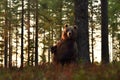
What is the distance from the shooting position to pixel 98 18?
5697cm

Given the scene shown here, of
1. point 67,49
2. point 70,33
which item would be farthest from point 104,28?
point 70,33

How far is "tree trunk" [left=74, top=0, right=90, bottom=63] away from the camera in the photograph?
1386 centimetres

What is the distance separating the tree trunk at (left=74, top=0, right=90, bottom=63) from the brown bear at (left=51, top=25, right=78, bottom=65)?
0.67ft

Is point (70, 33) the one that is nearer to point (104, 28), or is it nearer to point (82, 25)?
point (82, 25)

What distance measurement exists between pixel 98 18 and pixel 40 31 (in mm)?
9736

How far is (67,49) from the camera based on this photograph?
566 inches

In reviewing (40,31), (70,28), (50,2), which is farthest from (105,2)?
(40,31)

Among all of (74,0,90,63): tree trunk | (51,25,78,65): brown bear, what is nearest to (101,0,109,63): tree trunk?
(51,25,78,65): brown bear

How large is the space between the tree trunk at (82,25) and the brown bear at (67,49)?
8.0 inches

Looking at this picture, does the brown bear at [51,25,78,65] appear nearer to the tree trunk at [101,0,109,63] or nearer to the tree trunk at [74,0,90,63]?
the tree trunk at [74,0,90,63]

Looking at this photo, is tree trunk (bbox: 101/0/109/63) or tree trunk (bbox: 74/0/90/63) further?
tree trunk (bbox: 101/0/109/63)

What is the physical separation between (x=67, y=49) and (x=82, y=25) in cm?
120

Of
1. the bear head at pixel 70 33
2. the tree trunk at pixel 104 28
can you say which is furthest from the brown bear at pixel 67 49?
the tree trunk at pixel 104 28

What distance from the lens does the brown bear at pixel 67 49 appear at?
13992mm
